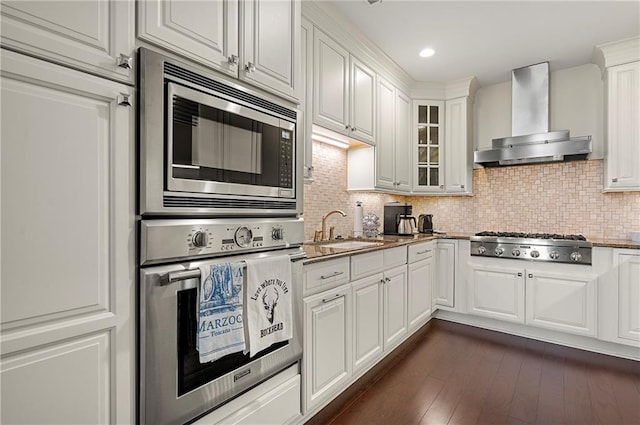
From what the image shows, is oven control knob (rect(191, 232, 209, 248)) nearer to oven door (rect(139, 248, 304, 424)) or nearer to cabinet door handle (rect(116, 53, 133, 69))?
oven door (rect(139, 248, 304, 424))

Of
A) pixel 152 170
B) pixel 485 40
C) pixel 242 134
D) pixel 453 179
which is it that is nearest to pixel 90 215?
pixel 152 170

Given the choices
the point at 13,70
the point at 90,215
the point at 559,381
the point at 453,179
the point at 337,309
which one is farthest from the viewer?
the point at 453,179

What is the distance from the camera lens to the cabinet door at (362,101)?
2.77m

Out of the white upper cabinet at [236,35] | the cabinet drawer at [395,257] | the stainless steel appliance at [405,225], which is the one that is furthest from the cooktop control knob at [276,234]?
the stainless steel appliance at [405,225]

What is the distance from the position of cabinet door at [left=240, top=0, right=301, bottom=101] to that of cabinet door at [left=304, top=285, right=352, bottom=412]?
3.60ft

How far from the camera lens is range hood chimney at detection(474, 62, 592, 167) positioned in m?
3.29

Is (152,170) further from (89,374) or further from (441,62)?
(441,62)

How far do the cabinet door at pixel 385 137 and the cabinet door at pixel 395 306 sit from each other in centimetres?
93

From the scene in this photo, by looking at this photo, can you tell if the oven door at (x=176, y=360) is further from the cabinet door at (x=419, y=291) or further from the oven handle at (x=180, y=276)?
the cabinet door at (x=419, y=291)

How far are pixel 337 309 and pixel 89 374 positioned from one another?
127cm

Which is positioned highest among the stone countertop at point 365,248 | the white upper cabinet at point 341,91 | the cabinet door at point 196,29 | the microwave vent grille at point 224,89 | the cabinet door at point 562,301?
the white upper cabinet at point 341,91

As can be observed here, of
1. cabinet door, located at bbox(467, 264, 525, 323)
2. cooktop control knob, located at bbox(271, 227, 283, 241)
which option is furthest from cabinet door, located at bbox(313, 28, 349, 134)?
cabinet door, located at bbox(467, 264, 525, 323)

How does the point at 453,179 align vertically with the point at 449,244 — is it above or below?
above

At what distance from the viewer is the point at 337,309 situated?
1966 millimetres
